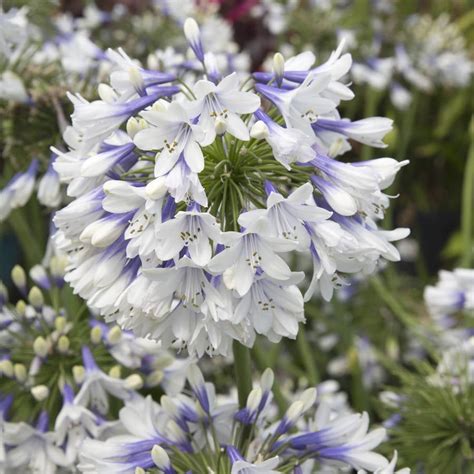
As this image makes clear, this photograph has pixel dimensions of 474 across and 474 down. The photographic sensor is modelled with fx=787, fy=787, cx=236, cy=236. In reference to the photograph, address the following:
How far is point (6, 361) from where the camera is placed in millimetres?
1110

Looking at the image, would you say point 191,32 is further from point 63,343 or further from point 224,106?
point 63,343

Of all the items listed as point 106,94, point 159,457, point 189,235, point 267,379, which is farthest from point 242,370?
point 106,94

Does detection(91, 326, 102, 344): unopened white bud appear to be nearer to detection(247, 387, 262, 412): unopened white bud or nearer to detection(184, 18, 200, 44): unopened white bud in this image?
detection(247, 387, 262, 412): unopened white bud

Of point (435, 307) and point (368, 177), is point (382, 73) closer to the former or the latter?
point (435, 307)

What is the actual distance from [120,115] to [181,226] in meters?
0.16

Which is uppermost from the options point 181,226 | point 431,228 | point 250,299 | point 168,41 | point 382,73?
point 181,226

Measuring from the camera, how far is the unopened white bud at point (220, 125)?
784 mm

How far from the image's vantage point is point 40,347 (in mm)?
1123

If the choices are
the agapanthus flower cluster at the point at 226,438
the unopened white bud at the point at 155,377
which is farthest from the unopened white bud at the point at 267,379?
the unopened white bud at the point at 155,377

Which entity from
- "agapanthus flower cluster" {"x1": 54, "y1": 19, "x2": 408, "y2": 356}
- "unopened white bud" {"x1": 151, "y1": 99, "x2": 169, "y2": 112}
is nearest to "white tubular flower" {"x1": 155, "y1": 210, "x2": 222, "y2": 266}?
"agapanthus flower cluster" {"x1": 54, "y1": 19, "x2": 408, "y2": 356}

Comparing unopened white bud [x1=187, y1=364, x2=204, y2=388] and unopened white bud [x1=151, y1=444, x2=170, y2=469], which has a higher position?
unopened white bud [x1=151, y1=444, x2=170, y2=469]

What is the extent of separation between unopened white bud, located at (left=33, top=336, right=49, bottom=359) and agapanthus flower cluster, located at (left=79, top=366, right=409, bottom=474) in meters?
0.18

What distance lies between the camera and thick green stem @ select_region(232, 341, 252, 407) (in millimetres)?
968

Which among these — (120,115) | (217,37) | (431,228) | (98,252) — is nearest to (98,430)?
(98,252)
